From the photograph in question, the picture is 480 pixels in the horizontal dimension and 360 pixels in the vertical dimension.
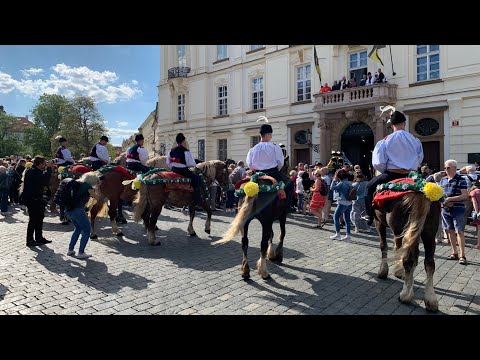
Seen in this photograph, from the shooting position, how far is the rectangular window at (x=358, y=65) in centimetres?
1958

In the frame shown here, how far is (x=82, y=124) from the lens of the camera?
39.6m

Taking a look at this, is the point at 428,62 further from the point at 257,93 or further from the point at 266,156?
the point at 266,156

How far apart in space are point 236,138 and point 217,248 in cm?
1903

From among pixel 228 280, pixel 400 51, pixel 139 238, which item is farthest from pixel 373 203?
pixel 400 51

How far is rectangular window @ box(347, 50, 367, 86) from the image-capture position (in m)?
19.6

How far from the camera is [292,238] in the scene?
8.66 meters

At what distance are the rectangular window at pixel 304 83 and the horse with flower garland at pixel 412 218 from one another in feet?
60.7

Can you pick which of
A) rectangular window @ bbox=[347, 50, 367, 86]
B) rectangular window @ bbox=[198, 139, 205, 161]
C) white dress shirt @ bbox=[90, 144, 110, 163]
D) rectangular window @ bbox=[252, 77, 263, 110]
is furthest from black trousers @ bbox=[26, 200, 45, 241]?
rectangular window @ bbox=[198, 139, 205, 161]

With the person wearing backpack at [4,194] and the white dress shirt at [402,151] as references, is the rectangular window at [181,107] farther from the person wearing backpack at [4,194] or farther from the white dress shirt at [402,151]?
the white dress shirt at [402,151]

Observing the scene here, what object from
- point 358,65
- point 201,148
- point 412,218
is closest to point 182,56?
point 201,148

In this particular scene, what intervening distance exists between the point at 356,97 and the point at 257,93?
8802mm

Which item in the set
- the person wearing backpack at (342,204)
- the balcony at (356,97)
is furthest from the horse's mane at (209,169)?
the balcony at (356,97)

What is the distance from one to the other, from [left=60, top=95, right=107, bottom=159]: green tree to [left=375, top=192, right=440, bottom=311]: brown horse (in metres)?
39.7
